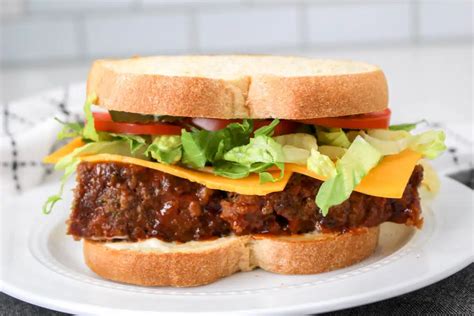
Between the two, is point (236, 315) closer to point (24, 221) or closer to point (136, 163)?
point (136, 163)

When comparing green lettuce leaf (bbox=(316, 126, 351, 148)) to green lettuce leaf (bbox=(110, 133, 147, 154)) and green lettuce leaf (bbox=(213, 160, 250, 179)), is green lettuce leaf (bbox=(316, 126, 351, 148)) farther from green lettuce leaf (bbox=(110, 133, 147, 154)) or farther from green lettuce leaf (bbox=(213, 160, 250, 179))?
green lettuce leaf (bbox=(110, 133, 147, 154))

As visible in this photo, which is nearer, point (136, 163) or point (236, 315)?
point (236, 315)

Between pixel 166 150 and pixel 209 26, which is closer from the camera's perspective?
pixel 166 150

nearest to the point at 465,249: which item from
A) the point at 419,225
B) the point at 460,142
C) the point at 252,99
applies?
the point at 419,225

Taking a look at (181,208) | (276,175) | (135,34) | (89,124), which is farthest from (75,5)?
(276,175)

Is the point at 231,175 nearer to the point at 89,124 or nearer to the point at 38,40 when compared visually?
the point at 89,124

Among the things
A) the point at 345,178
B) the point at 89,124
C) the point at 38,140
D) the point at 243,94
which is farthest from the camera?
the point at 38,140
